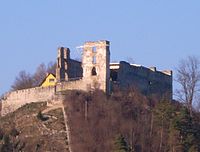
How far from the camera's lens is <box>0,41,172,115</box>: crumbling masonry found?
93.6 metres

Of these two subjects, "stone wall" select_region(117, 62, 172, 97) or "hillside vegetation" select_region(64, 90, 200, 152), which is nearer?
"hillside vegetation" select_region(64, 90, 200, 152)

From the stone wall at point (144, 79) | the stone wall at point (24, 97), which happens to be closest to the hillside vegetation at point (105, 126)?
the stone wall at point (24, 97)

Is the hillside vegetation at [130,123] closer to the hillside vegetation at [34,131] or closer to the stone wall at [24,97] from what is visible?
the hillside vegetation at [34,131]

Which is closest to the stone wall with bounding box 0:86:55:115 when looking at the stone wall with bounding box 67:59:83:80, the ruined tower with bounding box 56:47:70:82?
the ruined tower with bounding box 56:47:70:82

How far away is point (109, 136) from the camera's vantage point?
8844 cm

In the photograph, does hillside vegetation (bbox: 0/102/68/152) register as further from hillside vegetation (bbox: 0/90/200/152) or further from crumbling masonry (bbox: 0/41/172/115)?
crumbling masonry (bbox: 0/41/172/115)

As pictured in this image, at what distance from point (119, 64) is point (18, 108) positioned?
9.61 m

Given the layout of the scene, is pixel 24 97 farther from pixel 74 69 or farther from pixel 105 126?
pixel 105 126

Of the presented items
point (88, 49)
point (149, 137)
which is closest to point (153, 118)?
point (149, 137)

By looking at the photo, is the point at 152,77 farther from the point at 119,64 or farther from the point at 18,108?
the point at 18,108

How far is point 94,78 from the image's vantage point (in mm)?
93750

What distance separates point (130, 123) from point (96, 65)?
638cm

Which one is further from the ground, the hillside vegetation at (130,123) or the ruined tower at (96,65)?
the ruined tower at (96,65)

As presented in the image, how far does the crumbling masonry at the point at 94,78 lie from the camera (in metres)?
93.6
